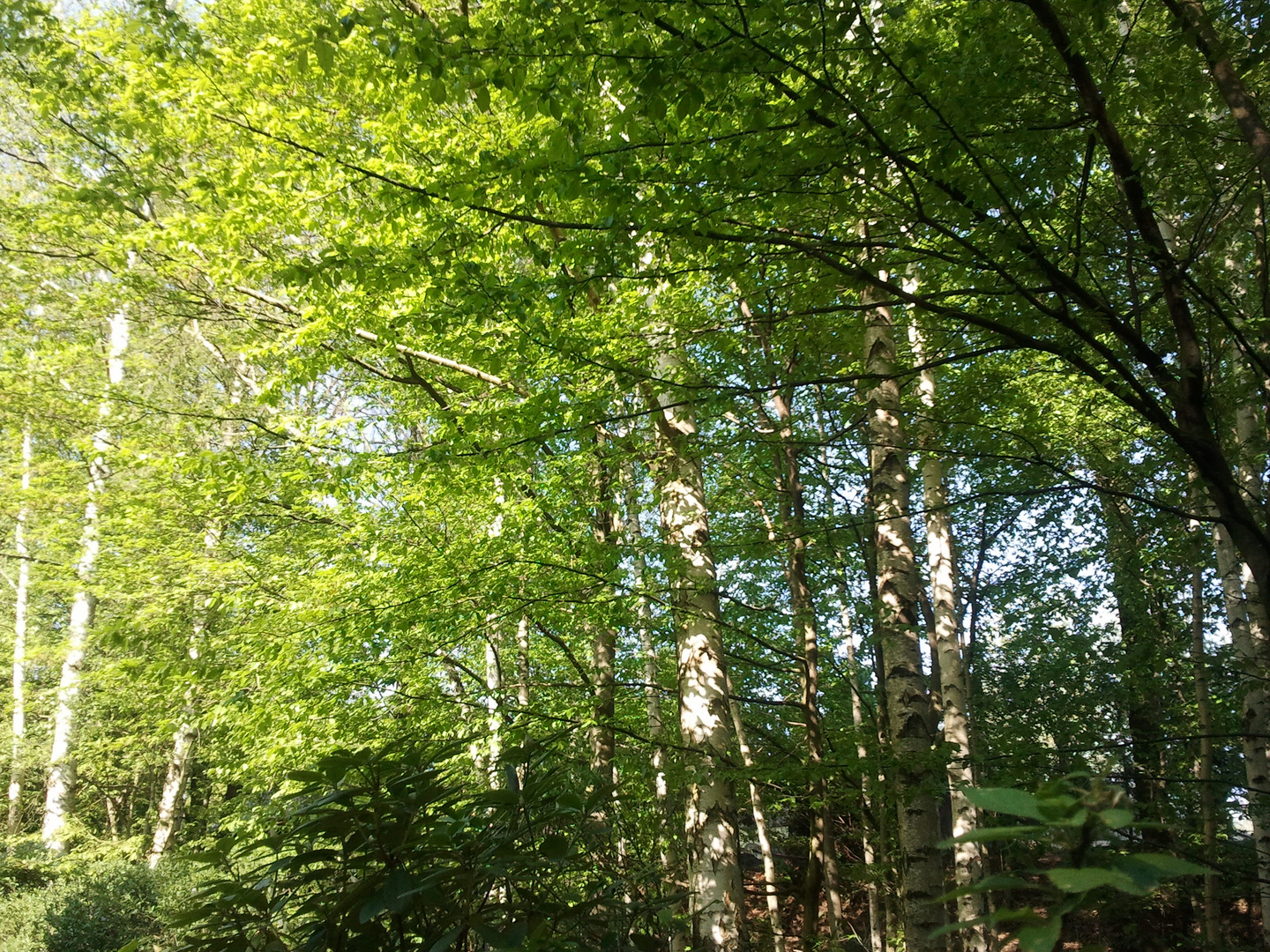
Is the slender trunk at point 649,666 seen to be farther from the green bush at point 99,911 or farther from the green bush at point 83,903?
the green bush at point 99,911

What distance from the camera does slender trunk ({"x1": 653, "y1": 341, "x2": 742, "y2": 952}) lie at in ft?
15.6

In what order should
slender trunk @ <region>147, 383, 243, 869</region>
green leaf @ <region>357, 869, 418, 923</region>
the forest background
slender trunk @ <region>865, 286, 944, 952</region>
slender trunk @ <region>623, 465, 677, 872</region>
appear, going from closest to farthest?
green leaf @ <region>357, 869, 418, 923</region> → the forest background → slender trunk @ <region>865, 286, 944, 952</region> → slender trunk @ <region>623, 465, 677, 872</region> → slender trunk @ <region>147, 383, 243, 869</region>

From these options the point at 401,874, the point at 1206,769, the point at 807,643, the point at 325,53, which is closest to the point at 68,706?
the point at 807,643

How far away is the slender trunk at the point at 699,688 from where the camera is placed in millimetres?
4770

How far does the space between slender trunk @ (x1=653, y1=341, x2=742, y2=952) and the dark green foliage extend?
3050 millimetres

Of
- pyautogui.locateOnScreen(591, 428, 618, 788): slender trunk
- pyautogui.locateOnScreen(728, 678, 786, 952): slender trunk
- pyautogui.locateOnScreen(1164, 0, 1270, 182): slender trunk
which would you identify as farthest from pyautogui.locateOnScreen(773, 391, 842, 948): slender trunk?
pyautogui.locateOnScreen(1164, 0, 1270, 182): slender trunk

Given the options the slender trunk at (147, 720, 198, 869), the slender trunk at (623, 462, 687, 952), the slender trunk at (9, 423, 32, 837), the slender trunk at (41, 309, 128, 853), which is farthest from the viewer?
the slender trunk at (147, 720, 198, 869)

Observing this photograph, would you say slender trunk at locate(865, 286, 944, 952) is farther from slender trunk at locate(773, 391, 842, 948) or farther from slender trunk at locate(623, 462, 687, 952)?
slender trunk at locate(623, 462, 687, 952)

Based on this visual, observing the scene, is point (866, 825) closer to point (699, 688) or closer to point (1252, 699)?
point (1252, 699)

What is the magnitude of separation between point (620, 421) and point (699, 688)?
1.95 metres

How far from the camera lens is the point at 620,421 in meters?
5.58

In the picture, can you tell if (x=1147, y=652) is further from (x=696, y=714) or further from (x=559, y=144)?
(x=559, y=144)

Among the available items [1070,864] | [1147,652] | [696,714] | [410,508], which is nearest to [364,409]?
[410,508]

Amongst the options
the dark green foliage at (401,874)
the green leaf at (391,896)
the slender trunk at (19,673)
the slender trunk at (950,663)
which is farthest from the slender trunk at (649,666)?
the slender trunk at (19,673)
